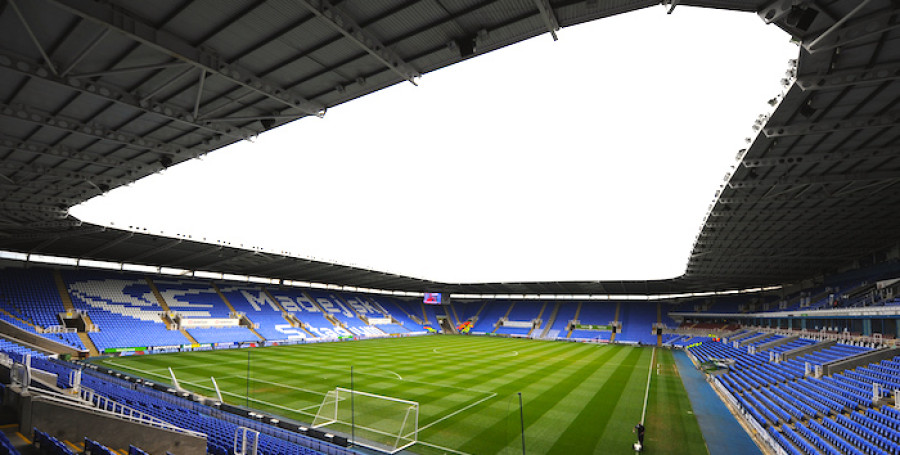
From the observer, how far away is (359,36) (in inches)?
336

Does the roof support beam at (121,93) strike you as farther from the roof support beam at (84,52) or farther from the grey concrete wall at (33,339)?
the grey concrete wall at (33,339)

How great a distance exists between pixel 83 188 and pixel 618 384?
107 feet

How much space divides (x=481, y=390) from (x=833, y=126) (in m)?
20.8

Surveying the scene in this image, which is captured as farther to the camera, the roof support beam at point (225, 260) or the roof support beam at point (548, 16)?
the roof support beam at point (225, 260)

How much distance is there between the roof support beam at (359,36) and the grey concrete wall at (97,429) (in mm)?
11091

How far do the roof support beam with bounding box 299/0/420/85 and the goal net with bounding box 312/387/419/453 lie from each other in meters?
12.0

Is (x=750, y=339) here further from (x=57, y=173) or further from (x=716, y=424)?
(x=57, y=173)

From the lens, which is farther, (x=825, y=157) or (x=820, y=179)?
(x=820, y=179)

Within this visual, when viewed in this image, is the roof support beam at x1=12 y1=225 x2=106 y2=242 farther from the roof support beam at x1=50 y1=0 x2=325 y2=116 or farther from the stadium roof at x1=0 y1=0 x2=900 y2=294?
the roof support beam at x1=50 y1=0 x2=325 y2=116

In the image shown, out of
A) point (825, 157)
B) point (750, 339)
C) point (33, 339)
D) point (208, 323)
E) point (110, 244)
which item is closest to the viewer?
point (825, 157)

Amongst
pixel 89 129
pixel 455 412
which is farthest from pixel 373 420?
pixel 89 129

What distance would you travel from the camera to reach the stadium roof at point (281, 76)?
315 inches

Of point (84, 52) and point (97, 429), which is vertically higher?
point (84, 52)

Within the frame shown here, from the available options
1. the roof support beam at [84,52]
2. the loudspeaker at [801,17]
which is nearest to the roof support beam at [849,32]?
the loudspeaker at [801,17]
